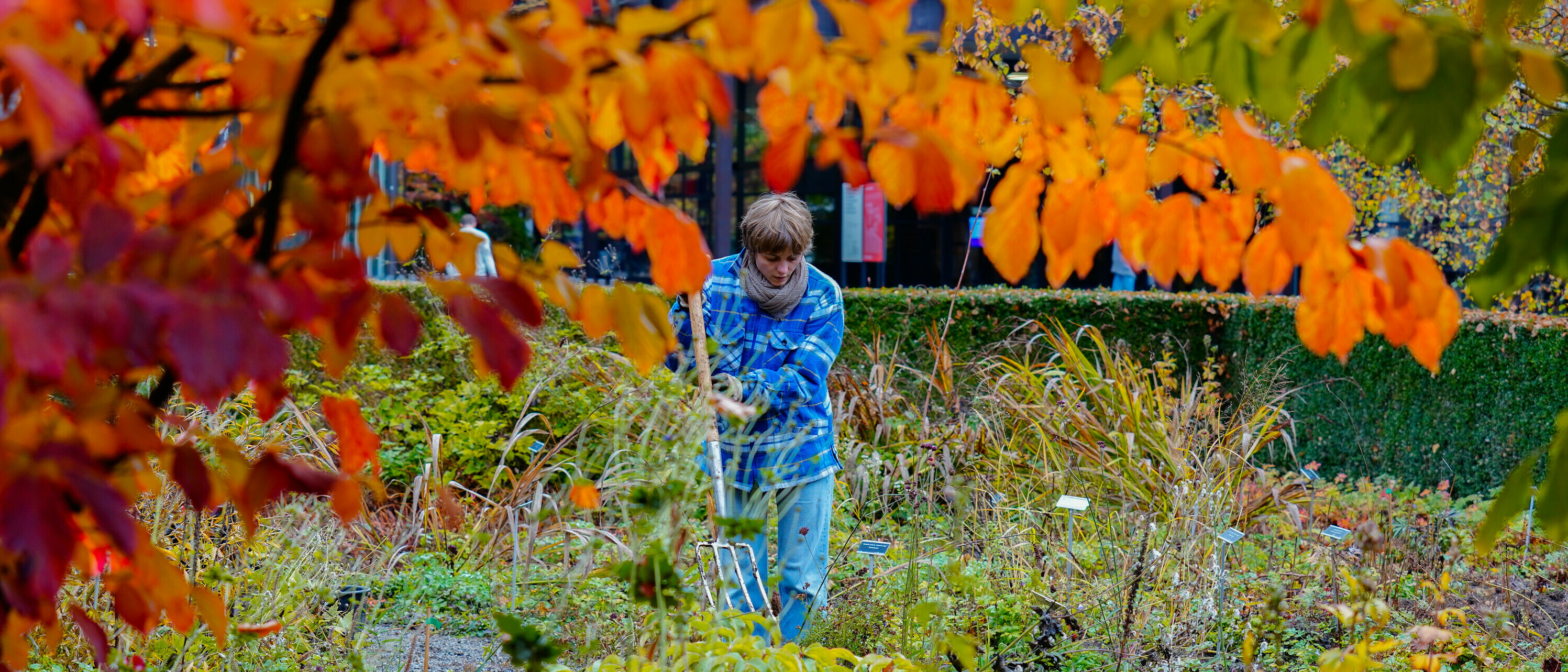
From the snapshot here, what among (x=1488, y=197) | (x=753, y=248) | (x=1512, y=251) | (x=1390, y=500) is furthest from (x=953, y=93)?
(x=1488, y=197)

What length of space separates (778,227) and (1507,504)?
2.17 meters

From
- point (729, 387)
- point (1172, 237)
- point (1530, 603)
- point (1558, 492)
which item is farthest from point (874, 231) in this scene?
point (1558, 492)

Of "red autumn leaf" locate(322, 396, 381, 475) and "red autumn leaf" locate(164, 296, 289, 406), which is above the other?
"red autumn leaf" locate(164, 296, 289, 406)

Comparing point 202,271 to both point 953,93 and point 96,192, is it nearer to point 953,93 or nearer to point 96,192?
point 96,192

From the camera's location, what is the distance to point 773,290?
3254mm

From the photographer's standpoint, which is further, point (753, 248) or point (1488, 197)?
point (1488, 197)

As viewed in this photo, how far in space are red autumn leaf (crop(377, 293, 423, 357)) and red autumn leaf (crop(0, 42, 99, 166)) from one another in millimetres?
380

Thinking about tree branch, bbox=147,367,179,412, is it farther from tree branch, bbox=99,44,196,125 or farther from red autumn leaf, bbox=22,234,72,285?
red autumn leaf, bbox=22,234,72,285

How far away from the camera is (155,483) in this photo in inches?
54.2

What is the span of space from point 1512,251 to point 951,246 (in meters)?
17.6

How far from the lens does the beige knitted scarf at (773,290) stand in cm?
325

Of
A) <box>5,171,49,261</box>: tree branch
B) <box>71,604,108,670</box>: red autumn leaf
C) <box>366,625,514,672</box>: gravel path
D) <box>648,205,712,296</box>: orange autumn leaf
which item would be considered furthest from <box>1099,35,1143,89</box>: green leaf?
<box>366,625,514,672</box>: gravel path

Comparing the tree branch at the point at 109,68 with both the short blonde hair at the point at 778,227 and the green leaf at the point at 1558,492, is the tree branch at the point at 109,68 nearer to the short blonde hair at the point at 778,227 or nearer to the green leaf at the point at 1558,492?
the green leaf at the point at 1558,492

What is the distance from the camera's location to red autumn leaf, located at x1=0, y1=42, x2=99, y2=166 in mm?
760
